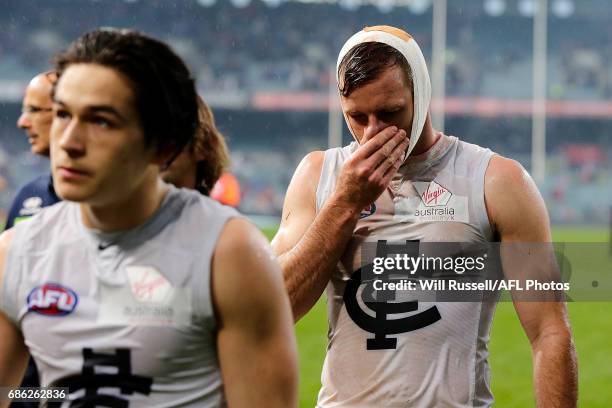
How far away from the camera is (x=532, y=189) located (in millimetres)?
3156

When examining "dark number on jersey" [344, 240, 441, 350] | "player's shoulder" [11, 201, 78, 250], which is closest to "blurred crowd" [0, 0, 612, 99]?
"dark number on jersey" [344, 240, 441, 350]

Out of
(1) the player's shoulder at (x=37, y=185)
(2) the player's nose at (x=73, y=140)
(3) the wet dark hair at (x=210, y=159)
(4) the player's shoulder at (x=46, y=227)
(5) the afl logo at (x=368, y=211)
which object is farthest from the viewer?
(1) the player's shoulder at (x=37, y=185)

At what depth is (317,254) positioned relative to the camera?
10.1 ft

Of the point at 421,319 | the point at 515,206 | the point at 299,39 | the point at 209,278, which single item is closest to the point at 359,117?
the point at 515,206

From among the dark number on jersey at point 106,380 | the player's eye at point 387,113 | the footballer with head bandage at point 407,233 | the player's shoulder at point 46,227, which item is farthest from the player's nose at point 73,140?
the player's eye at point 387,113

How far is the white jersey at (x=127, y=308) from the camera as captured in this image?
204 cm

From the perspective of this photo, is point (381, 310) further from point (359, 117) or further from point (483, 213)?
point (359, 117)

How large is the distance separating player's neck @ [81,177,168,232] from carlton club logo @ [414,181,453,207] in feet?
4.23

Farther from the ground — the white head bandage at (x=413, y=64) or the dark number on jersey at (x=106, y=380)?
the white head bandage at (x=413, y=64)

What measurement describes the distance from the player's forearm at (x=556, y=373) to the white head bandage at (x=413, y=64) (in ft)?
2.33

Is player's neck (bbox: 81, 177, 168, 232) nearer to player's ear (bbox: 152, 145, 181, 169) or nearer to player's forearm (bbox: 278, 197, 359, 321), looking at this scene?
player's ear (bbox: 152, 145, 181, 169)

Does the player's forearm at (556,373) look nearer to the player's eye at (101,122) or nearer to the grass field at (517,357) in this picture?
the player's eye at (101,122)

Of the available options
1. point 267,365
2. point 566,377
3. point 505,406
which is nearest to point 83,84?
point 267,365

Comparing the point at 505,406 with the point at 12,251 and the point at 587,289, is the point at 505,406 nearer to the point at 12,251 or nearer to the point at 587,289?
the point at 587,289
